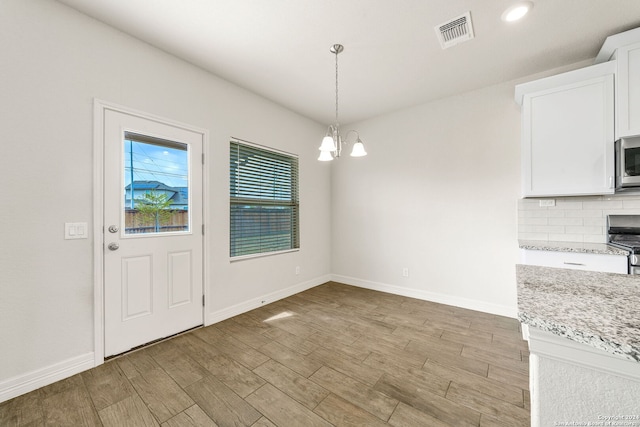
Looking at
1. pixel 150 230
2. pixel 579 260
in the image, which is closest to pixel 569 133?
pixel 579 260

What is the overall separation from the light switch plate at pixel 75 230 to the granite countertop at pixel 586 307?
9.20 ft

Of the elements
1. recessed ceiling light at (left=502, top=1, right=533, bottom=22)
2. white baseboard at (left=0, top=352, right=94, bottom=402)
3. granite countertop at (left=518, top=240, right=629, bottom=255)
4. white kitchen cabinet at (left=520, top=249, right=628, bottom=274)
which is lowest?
white baseboard at (left=0, top=352, right=94, bottom=402)

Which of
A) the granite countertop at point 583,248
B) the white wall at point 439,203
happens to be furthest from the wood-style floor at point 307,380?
the granite countertop at point 583,248

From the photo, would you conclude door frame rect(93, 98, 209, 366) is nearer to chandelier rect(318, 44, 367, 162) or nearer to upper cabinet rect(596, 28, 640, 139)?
chandelier rect(318, 44, 367, 162)

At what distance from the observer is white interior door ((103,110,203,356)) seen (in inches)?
86.8

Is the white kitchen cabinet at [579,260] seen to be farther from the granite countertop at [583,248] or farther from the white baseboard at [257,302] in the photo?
the white baseboard at [257,302]

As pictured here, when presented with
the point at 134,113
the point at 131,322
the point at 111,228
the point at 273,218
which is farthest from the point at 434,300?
the point at 134,113

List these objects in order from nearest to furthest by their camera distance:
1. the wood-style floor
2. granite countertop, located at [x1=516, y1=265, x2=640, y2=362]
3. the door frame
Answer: granite countertop, located at [x1=516, y1=265, x2=640, y2=362] < the wood-style floor < the door frame

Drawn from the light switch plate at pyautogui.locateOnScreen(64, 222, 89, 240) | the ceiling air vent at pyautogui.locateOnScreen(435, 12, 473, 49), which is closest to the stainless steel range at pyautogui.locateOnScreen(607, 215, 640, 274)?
the ceiling air vent at pyautogui.locateOnScreen(435, 12, 473, 49)

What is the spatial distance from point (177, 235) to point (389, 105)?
3274mm

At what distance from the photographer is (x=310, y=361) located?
2.18 metres

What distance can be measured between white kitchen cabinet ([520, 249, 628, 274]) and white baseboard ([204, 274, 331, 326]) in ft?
9.43

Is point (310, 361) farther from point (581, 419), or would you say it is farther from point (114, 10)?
point (114, 10)

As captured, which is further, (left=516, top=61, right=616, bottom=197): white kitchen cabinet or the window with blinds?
the window with blinds
